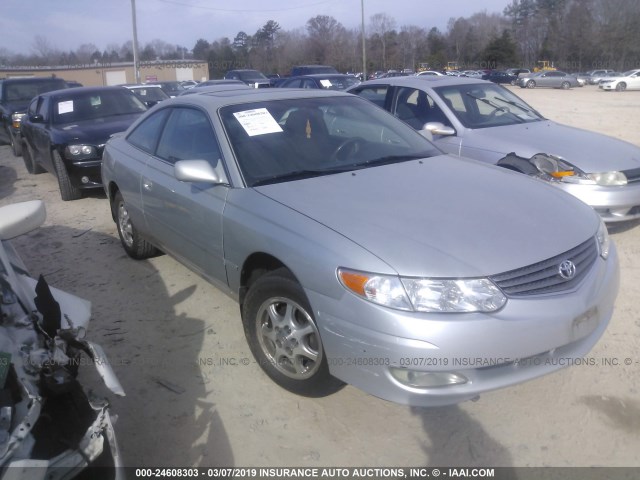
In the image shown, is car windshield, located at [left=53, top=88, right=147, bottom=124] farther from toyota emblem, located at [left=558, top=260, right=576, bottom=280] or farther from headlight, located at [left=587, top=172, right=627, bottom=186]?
toyota emblem, located at [left=558, top=260, right=576, bottom=280]

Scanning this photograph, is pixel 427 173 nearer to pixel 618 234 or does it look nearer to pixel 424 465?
pixel 424 465

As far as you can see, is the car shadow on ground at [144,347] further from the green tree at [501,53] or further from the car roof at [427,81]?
the green tree at [501,53]

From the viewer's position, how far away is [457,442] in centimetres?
266

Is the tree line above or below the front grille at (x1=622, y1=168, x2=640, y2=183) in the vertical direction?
above

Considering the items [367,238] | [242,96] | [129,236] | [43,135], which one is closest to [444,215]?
[367,238]

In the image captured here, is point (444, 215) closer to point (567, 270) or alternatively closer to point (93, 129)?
point (567, 270)

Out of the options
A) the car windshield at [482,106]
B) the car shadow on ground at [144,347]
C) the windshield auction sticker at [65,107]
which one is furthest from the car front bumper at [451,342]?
the windshield auction sticker at [65,107]

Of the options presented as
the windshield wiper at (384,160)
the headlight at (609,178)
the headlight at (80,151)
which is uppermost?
the windshield wiper at (384,160)

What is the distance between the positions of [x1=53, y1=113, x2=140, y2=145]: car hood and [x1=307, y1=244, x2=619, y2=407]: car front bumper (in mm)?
6063

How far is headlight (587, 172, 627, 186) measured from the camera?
495cm

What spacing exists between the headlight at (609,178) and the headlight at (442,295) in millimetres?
3193

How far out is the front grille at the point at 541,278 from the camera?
95.4 inches

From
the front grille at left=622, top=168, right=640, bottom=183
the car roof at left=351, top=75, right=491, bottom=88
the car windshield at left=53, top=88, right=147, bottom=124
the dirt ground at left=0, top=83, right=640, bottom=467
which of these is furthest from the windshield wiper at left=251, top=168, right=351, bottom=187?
the car windshield at left=53, top=88, right=147, bottom=124

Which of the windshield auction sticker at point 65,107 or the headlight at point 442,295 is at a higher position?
the windshield auction sticker at point 65,107
